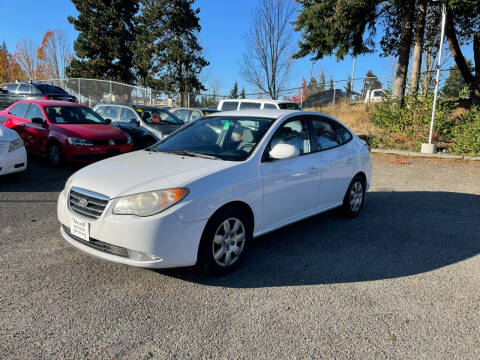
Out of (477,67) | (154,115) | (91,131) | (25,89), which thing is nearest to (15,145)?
(91,131)

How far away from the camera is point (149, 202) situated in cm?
312

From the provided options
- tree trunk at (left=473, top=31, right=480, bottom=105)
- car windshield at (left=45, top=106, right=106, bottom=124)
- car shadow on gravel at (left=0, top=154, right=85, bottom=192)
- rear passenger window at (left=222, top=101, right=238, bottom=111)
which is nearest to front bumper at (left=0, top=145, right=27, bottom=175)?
car shadow on gravel at (left=0, top=154, right=85, bottom=192)

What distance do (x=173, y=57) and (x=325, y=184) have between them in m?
31.1

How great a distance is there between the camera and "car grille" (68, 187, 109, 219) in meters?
3.26

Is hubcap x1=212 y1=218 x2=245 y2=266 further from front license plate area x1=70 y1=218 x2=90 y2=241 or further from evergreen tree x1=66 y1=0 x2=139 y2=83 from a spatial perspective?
evergreen tree x1=66 y1=0 x2=139 y2=83

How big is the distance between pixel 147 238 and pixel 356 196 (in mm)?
3757

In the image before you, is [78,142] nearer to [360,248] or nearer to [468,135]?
[360,248]

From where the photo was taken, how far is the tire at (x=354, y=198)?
18.1 feet

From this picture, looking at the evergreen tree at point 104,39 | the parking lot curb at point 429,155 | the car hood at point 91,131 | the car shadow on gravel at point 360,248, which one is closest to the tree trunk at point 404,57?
the parking lot curb at point 429,155

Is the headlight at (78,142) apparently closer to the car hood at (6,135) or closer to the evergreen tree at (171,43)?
the car hood at (6,135)

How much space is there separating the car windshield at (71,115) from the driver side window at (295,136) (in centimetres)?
667

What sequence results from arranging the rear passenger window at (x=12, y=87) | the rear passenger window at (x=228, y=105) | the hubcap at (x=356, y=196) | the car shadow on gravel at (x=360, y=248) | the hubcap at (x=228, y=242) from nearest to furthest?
the hubcap at (x=228, y=242), the car shadow on gravel at (x=360, y=248), the hubcap at (x=356, y=196), the rear passenger window at (x=228, y=105), the rear passenger window at (x=12, y=87)

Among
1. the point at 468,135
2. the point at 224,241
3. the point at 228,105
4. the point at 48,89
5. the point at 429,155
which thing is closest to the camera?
the point at 224,241

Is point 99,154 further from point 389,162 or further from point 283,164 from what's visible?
point 389,162
